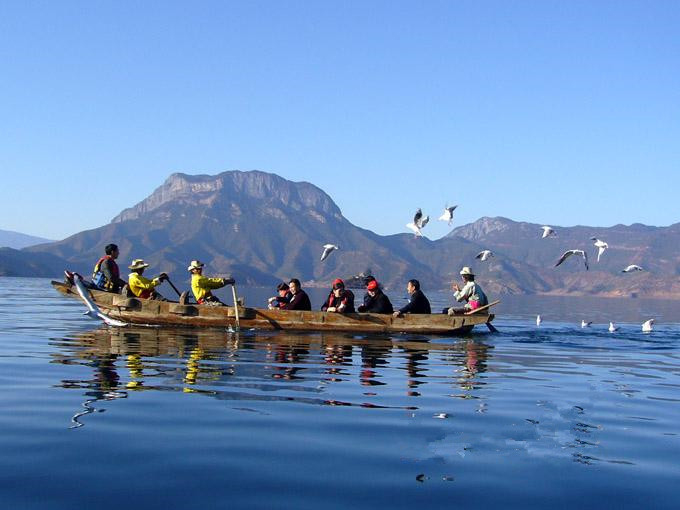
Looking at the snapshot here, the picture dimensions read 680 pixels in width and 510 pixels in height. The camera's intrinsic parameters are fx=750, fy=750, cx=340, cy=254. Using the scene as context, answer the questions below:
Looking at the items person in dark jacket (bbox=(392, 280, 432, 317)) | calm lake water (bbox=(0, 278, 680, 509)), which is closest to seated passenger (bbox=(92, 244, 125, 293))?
calm lake water (bbox=(0, 278, 680, 509))

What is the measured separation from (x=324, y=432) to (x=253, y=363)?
754cm

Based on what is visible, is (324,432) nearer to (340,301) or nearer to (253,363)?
(253,363)

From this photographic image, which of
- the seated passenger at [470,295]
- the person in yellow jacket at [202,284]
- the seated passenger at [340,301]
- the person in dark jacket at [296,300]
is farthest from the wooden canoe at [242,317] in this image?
the seated passenger at [470,295]

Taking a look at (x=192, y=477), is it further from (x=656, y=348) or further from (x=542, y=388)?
(x=656, y=348)

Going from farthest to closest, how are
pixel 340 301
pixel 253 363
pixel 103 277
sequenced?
pixel 103 277, pixel 340 301, pixel 253 363

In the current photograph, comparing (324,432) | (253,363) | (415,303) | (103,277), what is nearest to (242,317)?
(103,277)

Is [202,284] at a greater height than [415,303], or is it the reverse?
[202,284]

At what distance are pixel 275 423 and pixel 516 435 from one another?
10.4ft

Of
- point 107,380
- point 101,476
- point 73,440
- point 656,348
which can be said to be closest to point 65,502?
point 101,476

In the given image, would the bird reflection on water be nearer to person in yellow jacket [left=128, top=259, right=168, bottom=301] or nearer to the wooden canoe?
the wooden canoe

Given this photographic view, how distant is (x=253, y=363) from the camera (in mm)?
16906

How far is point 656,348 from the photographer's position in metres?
26.4

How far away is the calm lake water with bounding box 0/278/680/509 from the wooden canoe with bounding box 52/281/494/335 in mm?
7114

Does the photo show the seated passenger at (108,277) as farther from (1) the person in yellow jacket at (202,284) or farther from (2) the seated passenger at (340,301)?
(2) the seated passenger at (340,301)
